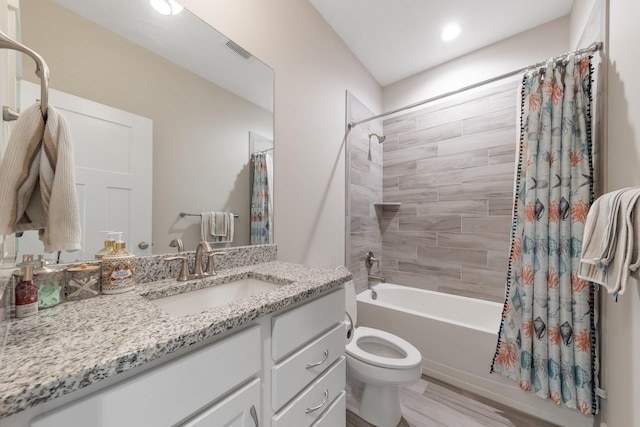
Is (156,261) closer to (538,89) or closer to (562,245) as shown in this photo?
(562,245)

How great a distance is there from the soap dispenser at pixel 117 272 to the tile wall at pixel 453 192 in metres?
2.27

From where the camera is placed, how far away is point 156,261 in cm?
98

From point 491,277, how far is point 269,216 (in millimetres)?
2001

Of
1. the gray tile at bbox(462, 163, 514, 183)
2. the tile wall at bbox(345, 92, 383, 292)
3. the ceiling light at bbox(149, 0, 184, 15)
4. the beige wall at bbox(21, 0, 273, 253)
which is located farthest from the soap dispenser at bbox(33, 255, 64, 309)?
the gray tile at bbox(462, 163, 514, 183)

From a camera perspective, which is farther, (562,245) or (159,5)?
(562,245)

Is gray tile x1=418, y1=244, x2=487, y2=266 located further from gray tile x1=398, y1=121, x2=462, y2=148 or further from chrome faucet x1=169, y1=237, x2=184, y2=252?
chrome faucet x1=169, y1=237, x2=184, y2=252

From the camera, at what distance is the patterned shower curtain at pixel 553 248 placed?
1263 mm

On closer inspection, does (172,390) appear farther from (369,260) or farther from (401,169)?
(401,169)

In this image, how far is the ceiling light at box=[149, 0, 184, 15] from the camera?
1004mm

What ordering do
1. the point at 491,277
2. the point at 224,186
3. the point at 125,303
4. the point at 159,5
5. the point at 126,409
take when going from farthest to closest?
the point at 491,277
the point at 224,186
the point at 159,5
the point at 125,303
the point at 126,409

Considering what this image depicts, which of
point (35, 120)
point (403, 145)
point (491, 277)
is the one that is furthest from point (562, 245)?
point (35, 120)

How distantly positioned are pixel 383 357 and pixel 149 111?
5.98ft

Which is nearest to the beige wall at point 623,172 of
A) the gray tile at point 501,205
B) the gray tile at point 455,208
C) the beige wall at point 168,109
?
the gray tile at point 501,205

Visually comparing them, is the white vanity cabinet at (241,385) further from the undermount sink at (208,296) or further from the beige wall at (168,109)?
the beige wall at (168,109)
